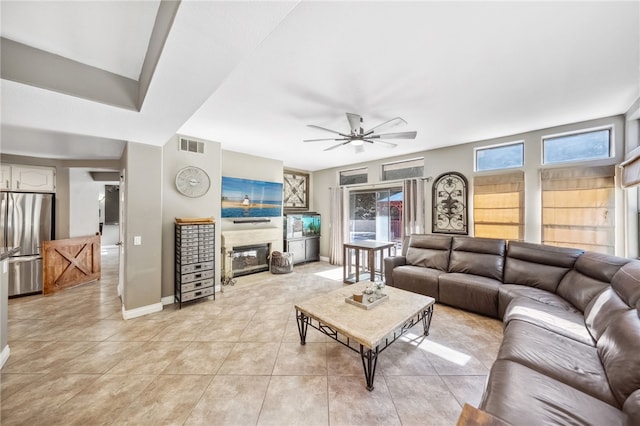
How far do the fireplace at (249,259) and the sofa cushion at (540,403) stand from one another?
175 inches

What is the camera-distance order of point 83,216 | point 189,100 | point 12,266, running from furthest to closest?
point 83,216, point 12,266, point 189,100

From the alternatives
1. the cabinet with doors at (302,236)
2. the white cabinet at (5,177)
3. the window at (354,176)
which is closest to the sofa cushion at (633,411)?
the window at (354,176)

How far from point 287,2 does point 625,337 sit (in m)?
2.79

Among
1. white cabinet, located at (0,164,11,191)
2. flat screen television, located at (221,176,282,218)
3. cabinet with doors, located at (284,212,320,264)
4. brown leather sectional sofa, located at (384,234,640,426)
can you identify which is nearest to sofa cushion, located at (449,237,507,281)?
brown leather sectional sofa, located at (384,234,640,426)

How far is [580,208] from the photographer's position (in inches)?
124

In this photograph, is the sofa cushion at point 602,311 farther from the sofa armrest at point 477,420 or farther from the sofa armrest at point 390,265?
the sofa armrest at point 390,265

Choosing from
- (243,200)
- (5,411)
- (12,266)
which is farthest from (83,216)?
(5,411)

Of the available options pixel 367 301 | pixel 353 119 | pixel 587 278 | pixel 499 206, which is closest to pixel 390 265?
pixel 367 301

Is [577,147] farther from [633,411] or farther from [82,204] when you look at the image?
[82,204]

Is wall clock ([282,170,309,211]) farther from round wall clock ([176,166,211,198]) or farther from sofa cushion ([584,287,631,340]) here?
sofa cushion ([584,287,631,340])

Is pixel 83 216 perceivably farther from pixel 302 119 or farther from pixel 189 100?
pixel 302 119

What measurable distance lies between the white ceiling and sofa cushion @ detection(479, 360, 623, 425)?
227 centimetres

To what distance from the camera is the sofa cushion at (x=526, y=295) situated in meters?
2.43

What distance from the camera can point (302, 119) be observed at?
3.04m
